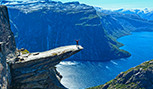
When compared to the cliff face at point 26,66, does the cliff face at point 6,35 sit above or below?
above

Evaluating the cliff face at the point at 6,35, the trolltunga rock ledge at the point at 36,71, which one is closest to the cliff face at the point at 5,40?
the cliff face at the point at 6,35

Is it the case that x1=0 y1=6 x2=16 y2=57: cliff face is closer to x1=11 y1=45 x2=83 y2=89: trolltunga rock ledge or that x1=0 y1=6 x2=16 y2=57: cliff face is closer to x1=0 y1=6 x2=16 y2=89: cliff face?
x1=0 y1=6 x2=16 y2=89: cliff face

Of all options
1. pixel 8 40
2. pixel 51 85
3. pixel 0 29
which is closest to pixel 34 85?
pixel 51 85

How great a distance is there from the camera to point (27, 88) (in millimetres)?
24547

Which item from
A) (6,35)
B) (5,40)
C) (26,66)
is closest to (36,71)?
(26,66)

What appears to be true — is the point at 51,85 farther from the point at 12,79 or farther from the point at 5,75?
the point at 5,75

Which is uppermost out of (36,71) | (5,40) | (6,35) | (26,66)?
(6,35)

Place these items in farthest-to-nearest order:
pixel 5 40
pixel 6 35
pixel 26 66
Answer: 1. pixel 6 35
2. pixel 5 40
3. pixel 26 66

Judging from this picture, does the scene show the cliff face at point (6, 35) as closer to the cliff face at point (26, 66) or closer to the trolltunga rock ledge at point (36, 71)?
the cliff face at point (26, 66)

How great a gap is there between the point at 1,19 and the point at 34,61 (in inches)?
330

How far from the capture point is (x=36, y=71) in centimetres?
2530

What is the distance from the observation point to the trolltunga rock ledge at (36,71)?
24.0 meters

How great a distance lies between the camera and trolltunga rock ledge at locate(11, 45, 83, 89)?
24000 millimetres

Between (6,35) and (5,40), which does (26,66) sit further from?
(6,35)
